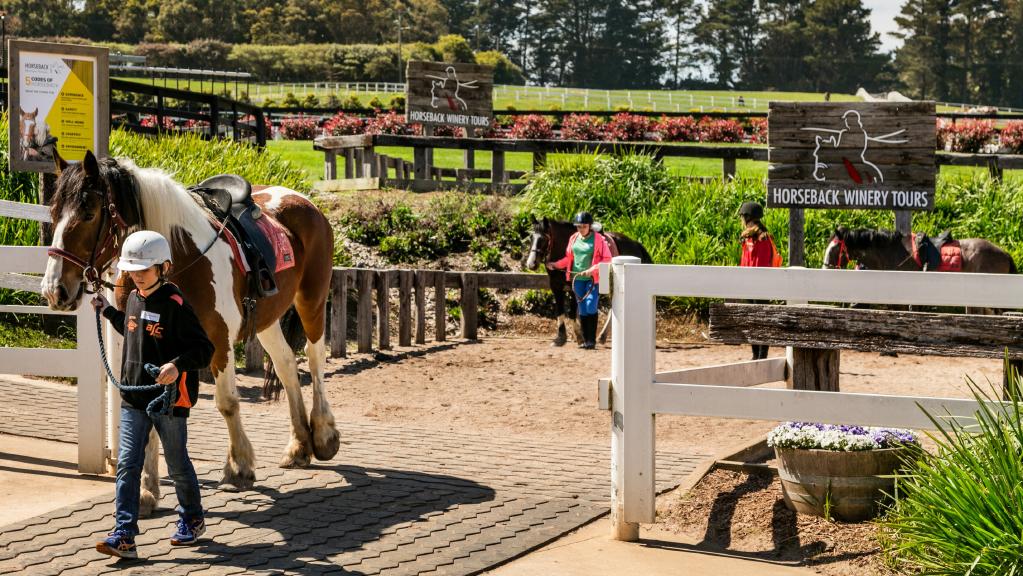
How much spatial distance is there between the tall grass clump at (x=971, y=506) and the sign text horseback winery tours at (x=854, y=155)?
733cm

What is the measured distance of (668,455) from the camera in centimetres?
859

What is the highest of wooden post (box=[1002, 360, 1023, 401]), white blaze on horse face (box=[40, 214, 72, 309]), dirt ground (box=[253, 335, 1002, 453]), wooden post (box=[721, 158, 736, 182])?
wooden post (box=[721, 158, 736, 182])

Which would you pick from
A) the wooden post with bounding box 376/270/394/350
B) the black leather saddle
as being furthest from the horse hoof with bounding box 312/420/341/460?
the wooden post with bounding box 376/270/394/350

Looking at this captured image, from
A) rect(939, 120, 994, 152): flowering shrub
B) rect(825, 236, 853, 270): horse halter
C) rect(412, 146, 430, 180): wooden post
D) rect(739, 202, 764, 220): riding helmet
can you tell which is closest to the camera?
rect(739, 202, 764, 220): riding helmet

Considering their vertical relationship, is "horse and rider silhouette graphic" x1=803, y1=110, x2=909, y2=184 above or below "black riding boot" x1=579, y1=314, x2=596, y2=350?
above

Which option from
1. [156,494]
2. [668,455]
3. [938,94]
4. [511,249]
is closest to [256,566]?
[156,494]

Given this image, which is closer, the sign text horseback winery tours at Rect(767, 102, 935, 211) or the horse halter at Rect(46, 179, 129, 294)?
the horse halter at Rect(46, 179, 129, 294)

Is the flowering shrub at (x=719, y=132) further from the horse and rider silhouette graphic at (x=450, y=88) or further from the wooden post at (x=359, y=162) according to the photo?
the wooden post at (x=359, y=162)

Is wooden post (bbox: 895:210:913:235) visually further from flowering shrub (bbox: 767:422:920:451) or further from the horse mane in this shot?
flowering shrub (bbox: 767:422:920:451)

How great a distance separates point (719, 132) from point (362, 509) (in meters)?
28.1

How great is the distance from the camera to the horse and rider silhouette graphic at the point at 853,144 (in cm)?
1246

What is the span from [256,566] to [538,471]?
9.00 ft

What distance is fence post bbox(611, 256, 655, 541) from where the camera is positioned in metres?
6.11

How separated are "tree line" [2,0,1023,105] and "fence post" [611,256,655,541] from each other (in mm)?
93398
